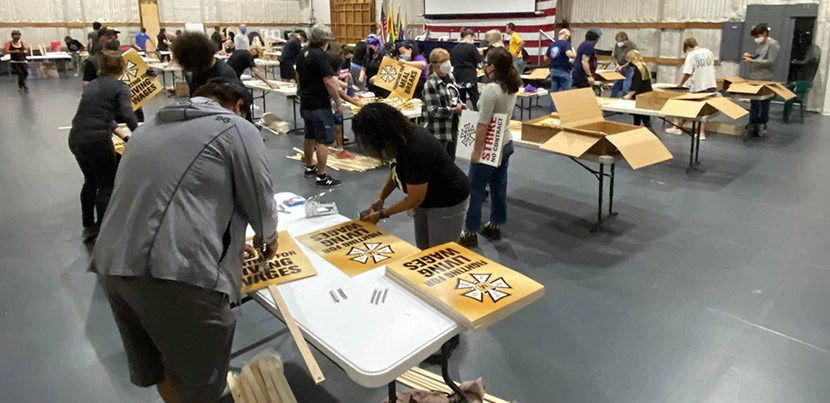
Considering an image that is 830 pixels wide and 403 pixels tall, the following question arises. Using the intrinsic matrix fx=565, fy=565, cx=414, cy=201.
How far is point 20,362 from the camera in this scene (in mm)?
2771

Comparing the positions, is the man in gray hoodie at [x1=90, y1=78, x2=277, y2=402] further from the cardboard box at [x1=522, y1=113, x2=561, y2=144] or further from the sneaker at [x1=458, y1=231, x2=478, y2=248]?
the cardboard box at [x1=522, y1=113, x2=561, y2=144]

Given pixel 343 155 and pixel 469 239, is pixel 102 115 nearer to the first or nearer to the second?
pixel 469 239

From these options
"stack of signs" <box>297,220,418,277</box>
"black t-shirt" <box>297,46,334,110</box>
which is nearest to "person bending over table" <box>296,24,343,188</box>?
"black t-shirt" <box>297,46,334,110</box>

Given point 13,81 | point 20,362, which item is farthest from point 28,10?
point 20,362

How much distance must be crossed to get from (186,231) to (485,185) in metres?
2.84

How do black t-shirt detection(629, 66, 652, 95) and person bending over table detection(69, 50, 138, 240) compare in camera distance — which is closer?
person bending over table detection(69, 50, 138, 240)

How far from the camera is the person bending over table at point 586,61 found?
8070 millimetres

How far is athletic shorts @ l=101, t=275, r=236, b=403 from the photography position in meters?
1.55

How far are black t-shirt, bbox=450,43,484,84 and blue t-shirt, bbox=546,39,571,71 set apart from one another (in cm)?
148

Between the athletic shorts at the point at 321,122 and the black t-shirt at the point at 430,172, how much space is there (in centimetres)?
282

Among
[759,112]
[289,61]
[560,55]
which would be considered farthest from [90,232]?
[759,112]

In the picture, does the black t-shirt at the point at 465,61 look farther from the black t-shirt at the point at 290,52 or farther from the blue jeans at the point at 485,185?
the blue jeans at the point at 485,185

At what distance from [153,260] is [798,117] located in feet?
33.1

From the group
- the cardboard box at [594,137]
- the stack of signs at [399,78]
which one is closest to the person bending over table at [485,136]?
the cardboard box at [594,137]
